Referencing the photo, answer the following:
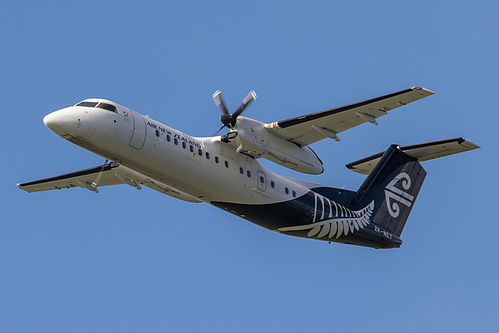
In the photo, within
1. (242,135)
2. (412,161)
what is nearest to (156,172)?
(242,135)

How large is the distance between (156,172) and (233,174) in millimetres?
2260

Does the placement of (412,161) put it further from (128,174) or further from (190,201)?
(128,174)

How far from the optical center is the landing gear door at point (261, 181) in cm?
2061

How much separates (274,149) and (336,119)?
191 cm

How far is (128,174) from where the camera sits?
2098cm

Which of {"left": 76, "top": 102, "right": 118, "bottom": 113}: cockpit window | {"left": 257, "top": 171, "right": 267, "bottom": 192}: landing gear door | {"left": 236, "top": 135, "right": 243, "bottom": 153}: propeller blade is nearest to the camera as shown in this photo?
{"left": 76, "top": 102, "right": 118, "bottom": 113}: cockpit window

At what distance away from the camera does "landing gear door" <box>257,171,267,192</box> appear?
67.6ft

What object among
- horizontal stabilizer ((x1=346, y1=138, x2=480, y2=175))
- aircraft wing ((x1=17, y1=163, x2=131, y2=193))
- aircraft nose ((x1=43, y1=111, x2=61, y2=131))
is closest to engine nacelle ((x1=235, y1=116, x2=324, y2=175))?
horizontal stabilizer ((x1=346, y1=138, x2=480, y2=175))

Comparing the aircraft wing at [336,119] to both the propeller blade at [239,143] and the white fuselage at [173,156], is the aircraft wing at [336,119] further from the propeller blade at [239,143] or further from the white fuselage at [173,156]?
the white fuselage at [173,156]

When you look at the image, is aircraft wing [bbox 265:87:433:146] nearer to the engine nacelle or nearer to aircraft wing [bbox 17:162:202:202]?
the engine nacelle

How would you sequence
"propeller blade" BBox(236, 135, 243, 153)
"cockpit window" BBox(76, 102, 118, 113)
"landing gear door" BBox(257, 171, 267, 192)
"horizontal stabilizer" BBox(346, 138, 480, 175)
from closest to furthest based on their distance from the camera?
1. "cockpit window" BBox(76, 102, 118, 113)
2. "propeller blade" BBox(236, 135, 243, 153)
3. "landing gear door" BBox(257, 171, 267, 192)
4. "horizontal stabilizer" BBox(346, 138, 480, 175)

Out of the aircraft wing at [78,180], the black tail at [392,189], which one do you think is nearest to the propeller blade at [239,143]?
the aircraft wing at [78,180]

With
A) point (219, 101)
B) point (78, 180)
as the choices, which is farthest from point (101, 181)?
point (219, 101)

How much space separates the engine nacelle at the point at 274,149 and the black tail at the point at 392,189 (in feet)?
9.35
